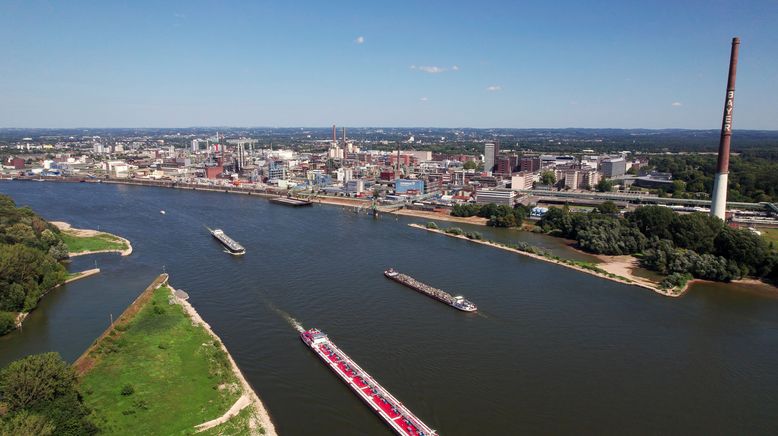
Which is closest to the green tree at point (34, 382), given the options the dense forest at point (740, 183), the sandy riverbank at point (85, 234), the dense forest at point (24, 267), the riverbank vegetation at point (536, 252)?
the dense forest at point (24, 267)

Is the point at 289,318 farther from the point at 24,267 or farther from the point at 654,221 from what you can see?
the point at 654,221

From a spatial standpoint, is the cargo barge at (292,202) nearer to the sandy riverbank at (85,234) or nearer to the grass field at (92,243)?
the sandy riverbank at (85,234)

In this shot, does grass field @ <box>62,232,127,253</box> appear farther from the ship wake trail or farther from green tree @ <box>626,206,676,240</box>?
green tree @ <box>626,206,676,240</box>

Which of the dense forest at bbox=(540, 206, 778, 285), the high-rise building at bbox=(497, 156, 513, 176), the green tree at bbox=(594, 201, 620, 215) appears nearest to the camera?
the dense forest at bbox=(540, 206, 778, 285)

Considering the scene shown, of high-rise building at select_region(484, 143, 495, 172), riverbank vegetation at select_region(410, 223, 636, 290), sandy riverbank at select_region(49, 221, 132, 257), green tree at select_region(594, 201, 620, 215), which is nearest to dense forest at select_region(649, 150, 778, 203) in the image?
green tree at select_region(594, 201, 620, 215)

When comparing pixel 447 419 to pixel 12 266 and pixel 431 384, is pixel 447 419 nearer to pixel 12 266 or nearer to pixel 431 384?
pixel 431 384

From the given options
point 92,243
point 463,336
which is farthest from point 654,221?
point 92,243
